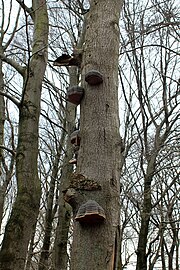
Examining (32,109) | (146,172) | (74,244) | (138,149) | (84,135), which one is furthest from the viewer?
(138,149)

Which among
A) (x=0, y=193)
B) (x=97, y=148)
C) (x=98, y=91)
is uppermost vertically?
(x=0, y=193)

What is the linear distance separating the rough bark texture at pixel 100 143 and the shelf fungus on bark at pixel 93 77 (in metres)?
0.04

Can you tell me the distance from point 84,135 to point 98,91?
0.35 meters

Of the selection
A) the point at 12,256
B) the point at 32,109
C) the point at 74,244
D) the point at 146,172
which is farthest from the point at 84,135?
the point at 146,172

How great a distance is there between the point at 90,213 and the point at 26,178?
2.80 meters

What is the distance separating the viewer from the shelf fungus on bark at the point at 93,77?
7.85ft

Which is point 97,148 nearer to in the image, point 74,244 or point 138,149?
point 74,244

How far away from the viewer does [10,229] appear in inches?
168

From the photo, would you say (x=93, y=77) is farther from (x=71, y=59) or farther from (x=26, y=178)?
(x=26, y=178)

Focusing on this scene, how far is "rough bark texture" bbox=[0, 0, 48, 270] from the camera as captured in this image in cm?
415

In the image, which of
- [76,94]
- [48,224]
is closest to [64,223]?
[48,224]

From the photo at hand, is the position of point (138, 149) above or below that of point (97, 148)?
above

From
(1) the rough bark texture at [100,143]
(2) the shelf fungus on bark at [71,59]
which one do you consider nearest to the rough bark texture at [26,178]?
(2) the shelf fungus on bark at [71,59]

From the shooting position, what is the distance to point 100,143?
2.20 meters
